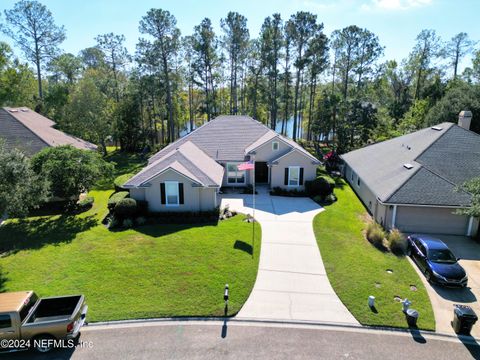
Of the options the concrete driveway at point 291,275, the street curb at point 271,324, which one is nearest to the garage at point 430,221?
the concrete driveway at point 291,275

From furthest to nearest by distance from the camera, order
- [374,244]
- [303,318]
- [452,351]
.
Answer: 1. [374,244]
2. [303,318]
3. [452,351]

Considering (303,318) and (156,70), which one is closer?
(303,318)

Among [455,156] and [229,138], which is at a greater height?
[229,138]

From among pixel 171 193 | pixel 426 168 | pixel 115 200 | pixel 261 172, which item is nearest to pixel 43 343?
pixel 115 200

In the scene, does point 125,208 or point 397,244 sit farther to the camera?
point 125,208

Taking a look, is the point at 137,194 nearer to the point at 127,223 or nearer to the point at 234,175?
the point at 127,223

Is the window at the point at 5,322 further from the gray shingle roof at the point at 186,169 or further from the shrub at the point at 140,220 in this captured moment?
the gray shingle roof at the point at 186,169

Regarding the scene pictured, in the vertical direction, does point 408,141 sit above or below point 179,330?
above

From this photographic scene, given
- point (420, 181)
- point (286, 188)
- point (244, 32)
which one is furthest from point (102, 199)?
point (244, 32)

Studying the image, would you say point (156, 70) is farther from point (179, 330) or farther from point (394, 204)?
point (179, 330)
